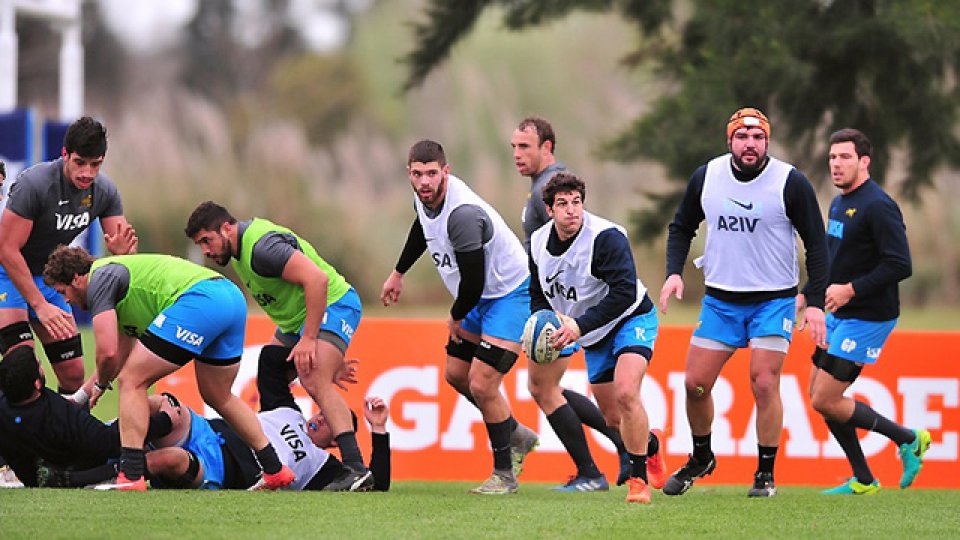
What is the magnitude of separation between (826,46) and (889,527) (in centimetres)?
746

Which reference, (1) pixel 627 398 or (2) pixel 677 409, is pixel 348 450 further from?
(2) pixel 677 409

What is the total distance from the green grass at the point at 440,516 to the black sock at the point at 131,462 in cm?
18

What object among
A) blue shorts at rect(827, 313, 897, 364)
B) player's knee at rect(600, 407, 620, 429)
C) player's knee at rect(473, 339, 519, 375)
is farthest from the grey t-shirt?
blue shorts at rect(827, 313, 897, 364)

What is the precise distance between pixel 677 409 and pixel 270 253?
393cm

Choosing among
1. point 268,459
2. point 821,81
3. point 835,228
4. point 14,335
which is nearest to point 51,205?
point 14,335

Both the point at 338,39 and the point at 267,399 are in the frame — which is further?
the point at 338,39

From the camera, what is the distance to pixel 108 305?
337 inches

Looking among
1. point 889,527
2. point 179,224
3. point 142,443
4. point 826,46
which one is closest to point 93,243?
point 179,224

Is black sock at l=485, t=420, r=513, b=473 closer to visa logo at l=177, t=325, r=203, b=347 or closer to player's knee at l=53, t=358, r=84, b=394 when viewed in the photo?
visa logo at l=177, t=325, r=203, b=347

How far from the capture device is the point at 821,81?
581 inches

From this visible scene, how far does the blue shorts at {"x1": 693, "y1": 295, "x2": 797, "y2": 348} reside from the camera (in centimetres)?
923

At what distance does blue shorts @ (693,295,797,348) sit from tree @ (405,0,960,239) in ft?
17.2

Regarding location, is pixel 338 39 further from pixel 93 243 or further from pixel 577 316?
pixel 577 316

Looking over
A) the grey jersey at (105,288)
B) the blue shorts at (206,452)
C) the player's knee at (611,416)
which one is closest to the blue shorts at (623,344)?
the player's knee at (611,416)
